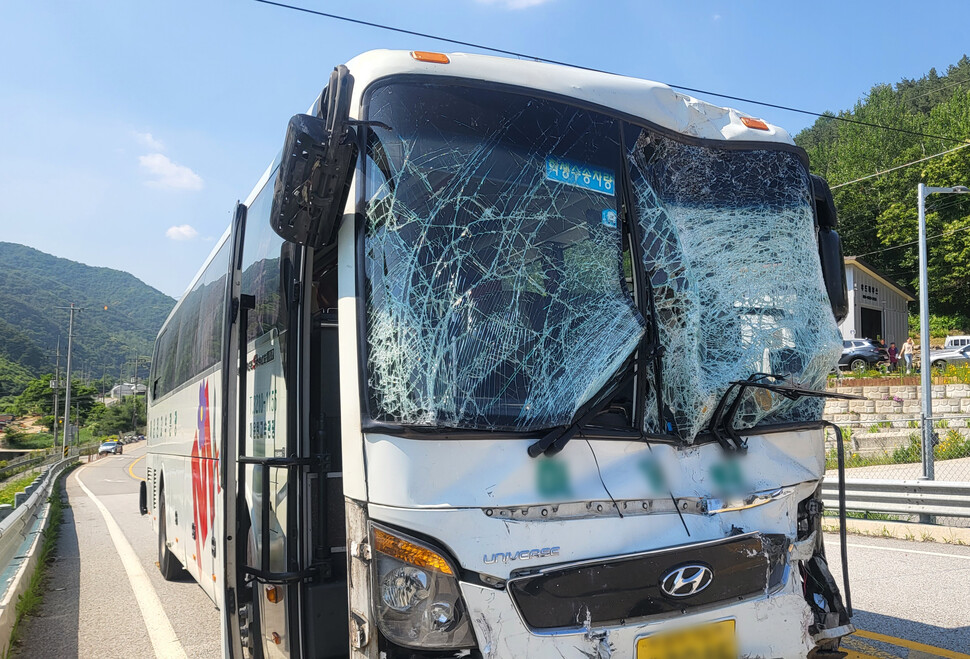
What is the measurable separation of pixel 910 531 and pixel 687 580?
25.6 feet

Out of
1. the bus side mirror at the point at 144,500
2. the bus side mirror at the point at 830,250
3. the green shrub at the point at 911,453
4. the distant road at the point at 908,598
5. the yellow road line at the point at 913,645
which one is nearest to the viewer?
the bus side mirror at the point at 830,250

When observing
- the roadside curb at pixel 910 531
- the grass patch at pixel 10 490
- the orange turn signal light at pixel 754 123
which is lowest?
the grass patch at pixel 10 490

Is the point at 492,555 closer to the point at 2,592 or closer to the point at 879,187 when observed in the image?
the point at 2,592

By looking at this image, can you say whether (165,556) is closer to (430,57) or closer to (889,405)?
(430,57)

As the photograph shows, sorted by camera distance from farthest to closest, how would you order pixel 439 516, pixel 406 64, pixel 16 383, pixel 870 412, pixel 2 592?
pixel 16 383 → pixel 870 412 → pixel 2 592 → pixel 406 64 → pixel 439 516

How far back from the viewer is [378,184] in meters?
2.96

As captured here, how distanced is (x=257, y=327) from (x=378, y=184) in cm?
171

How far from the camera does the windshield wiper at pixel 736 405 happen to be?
3121mm

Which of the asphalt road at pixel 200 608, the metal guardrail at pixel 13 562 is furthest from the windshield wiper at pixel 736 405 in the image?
the metal guardrail at pixel 13 562

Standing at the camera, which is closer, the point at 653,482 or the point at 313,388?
the point at 653,482

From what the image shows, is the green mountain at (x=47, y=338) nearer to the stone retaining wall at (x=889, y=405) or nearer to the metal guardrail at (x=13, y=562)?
the stone retaining wall at (x=889, y=405)

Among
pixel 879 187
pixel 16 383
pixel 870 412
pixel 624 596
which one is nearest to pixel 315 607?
pixel 624 596

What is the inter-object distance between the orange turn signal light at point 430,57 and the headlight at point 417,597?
6.38 ft

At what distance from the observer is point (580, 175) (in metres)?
3.25
